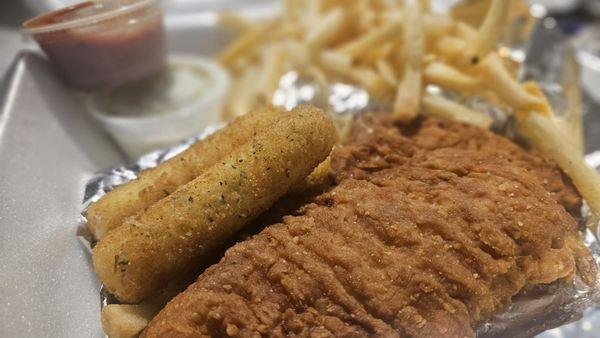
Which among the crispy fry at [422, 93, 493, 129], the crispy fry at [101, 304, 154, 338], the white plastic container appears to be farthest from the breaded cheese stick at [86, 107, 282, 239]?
the white plastic container

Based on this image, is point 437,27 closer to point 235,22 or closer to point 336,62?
point 336,62

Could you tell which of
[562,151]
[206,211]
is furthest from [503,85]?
[206,211]

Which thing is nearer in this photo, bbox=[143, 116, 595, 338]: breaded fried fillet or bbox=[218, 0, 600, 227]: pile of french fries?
bbox=[143, 116, 595, 338]: breaded fried fillet

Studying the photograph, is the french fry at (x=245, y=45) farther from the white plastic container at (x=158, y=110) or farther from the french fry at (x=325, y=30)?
the french fry at (x=325, y=30)

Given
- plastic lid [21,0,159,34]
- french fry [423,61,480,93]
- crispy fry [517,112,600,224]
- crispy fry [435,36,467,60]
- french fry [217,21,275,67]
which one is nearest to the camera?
crispy fry [517,112,600,224]

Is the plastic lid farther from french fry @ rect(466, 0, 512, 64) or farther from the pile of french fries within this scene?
french fry @ rect(466, 0, 512, 64)

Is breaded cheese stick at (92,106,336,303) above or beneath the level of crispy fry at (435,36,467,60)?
above

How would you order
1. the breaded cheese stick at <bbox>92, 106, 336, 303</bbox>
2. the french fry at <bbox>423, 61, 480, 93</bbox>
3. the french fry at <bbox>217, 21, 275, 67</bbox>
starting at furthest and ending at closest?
the french fry at <bbox>217, 21, 275, 67</bbox>, the french fry at <bbox>423, 61, 480, 93</bbox>, the breaded cheese stick at <bbox>92, 106, 336, 303</bbox>

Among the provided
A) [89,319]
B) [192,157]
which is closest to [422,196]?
[192,157]
